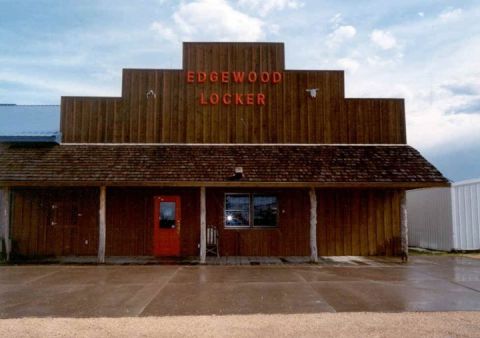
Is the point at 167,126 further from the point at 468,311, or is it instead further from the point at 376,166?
the point at 468,311

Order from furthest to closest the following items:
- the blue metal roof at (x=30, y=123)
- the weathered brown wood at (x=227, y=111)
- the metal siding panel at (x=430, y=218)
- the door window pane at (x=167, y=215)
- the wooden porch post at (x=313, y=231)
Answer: the metal siding panel at (x=430, y=218)
the weathered brown wood at (x=227, y=111)
the door window pane at (x=167, y=215)
the blue metal roof at (x=30, y=123)
the wooden porch post at (x=313, y=231)

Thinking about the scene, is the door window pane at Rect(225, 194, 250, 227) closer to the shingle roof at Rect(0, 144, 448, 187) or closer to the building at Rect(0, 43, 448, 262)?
the building at Rect(0, 43, 448, 262)

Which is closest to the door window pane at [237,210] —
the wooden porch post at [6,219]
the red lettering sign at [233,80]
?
the red lettering sign at [233,80]

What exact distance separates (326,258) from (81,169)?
29.2 ft

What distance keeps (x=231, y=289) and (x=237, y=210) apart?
20.8 ft

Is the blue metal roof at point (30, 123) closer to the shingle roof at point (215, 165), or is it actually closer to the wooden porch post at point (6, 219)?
the shingle roof at point (215, 165)

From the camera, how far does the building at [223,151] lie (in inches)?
643

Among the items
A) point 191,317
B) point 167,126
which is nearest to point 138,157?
point 167,126

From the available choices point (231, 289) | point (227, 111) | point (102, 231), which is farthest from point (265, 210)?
point (231, 289)

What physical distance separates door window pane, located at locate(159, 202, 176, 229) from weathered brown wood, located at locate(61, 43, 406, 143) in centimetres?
234

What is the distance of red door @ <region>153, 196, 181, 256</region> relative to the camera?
1636 cm

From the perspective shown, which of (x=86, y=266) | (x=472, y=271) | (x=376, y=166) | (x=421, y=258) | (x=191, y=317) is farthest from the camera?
(x=421, y=258)

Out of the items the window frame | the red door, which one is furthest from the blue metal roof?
the window frame

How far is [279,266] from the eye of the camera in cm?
1413
